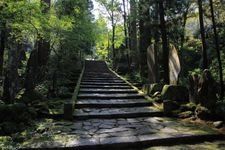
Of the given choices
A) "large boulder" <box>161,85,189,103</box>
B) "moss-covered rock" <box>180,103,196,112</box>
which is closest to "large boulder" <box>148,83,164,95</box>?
"large boulder" <box>161,85,189,103</box>

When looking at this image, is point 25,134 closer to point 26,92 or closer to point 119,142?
point 119,142

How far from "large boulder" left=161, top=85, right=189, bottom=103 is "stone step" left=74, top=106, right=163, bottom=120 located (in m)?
0.67

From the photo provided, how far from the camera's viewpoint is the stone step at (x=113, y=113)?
7.70 m

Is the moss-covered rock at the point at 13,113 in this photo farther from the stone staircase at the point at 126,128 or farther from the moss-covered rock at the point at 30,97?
the moss-covered rock at the point at 30,97

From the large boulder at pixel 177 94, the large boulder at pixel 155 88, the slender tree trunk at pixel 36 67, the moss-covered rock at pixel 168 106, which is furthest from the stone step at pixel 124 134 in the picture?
the large boulder at pixel 155 88

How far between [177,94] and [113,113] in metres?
2.24

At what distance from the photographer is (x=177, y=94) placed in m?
8.59

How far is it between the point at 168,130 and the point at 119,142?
1.49m

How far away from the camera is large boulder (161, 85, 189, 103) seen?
28.0 ft

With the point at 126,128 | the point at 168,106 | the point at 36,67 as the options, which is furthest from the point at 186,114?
the point at 36,67

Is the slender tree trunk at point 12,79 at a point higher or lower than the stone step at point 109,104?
higher

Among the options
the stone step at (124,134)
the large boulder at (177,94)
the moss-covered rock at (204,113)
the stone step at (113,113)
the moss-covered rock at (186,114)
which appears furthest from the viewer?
the large boulder at (177,94)

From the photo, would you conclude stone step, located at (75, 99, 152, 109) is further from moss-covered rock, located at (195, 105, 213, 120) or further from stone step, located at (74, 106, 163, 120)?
moss-covered rock, located at (195, 105, 213, 120)

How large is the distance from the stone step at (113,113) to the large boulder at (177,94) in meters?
0.67
